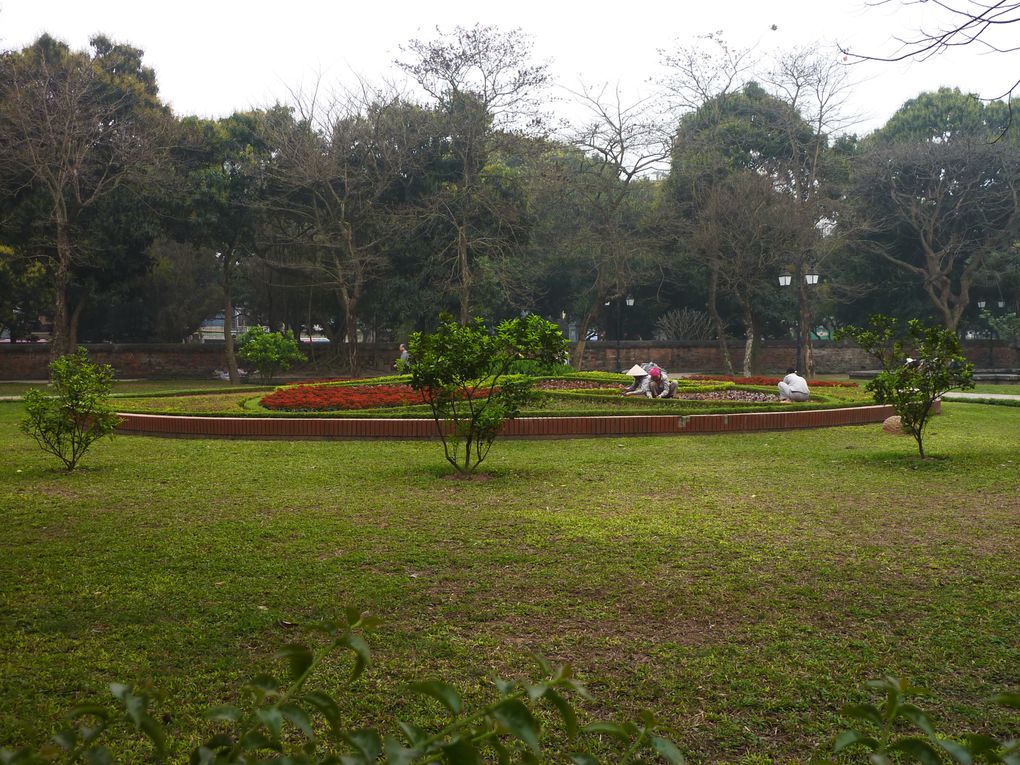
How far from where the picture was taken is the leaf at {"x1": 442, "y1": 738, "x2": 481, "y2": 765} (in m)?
0.92

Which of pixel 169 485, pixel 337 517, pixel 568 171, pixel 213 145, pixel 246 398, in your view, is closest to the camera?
pixel 337 517

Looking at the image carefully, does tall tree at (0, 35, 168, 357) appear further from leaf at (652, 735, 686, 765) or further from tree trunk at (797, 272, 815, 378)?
leaf at (652, 735, 686, 765)

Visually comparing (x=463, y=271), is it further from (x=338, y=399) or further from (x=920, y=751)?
(x=920, y=751)

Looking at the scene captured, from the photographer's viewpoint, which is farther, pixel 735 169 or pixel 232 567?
pixel 735 169

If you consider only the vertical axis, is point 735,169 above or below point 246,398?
above

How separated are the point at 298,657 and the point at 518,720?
0.89 ft

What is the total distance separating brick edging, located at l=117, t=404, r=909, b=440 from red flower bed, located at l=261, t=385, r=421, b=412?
1.17m

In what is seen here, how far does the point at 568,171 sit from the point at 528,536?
968 inches

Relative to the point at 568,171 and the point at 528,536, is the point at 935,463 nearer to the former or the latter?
the point at 528,536

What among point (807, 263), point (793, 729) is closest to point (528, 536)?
point (793, 729)

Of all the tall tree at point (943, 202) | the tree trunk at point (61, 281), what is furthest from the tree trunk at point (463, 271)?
the tall tree at point (943, 202)

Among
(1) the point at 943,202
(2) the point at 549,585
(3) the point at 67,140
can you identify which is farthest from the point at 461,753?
(1) the point at 943,202

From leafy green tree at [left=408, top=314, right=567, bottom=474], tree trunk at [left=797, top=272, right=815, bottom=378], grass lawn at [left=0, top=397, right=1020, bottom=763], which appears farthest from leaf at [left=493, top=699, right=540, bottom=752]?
tree trunk at [left=797, top=272, right=815, bottom=378]

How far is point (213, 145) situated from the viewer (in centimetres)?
2661
